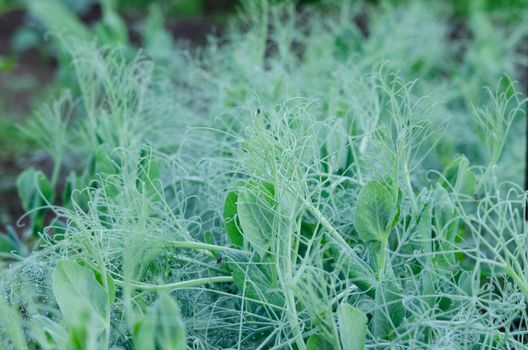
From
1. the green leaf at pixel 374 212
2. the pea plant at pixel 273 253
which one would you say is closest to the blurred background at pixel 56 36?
the pea plant at pixel 273 253

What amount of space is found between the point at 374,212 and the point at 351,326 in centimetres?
19

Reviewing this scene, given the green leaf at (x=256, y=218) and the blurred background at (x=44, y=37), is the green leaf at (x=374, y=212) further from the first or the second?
the blurred background at (x=44, y=37)

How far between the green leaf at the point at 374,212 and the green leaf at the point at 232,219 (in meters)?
0.16

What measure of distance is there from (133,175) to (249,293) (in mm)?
236

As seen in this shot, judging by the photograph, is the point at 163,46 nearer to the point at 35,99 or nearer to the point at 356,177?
the point at 35,99

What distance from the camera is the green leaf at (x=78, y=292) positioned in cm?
90

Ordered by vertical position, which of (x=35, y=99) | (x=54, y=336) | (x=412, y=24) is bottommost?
(x=35, y=99)

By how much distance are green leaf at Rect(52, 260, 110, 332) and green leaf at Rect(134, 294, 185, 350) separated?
0.15 m

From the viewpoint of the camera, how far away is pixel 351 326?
928 millimetres

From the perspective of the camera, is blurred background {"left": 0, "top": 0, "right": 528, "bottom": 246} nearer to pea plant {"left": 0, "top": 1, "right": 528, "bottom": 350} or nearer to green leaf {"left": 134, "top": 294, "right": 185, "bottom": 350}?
pea plant {"left": 0, "top": 1, "right": 528, "bottom": 350}

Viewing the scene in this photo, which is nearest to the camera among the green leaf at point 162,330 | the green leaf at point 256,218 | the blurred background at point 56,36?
the green leaf at point 162,330

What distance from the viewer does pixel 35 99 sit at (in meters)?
3.16

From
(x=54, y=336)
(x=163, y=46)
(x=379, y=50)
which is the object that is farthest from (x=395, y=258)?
(x=163, y=46)

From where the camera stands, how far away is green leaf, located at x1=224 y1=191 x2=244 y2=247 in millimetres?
1097
